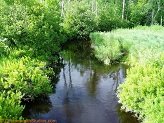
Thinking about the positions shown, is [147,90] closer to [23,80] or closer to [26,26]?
[23,80]

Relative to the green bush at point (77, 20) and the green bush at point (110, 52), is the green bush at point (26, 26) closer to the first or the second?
the green bush at point (110, 52)

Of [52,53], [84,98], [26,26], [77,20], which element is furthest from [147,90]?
[77,20]

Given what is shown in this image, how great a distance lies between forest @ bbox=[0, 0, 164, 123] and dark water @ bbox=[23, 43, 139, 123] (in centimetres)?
77

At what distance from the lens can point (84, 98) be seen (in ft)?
52.6

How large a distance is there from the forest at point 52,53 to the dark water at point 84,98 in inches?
30.2

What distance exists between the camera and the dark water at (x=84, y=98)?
13.6 meters

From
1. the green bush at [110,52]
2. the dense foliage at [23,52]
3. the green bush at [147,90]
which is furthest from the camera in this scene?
the green bush at [110,52]

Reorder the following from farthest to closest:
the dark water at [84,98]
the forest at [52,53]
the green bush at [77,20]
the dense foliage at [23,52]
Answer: the green bush at [77,20] → the dark water at [84,98] → the dense foliage at [23,52] → the forest at [52,53]

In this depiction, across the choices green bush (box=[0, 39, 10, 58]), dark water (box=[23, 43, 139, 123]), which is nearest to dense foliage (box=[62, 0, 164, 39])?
dark water (box=[23, 43, 139, 123])

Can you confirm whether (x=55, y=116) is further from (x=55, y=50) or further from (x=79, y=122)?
(x=55, y=50)

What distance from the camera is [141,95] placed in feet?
39.5

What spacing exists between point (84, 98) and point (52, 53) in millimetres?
9397

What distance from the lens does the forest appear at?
11.7 metres

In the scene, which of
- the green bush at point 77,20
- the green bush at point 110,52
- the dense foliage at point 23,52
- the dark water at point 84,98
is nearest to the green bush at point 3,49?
the dense foliage at point 23,52
